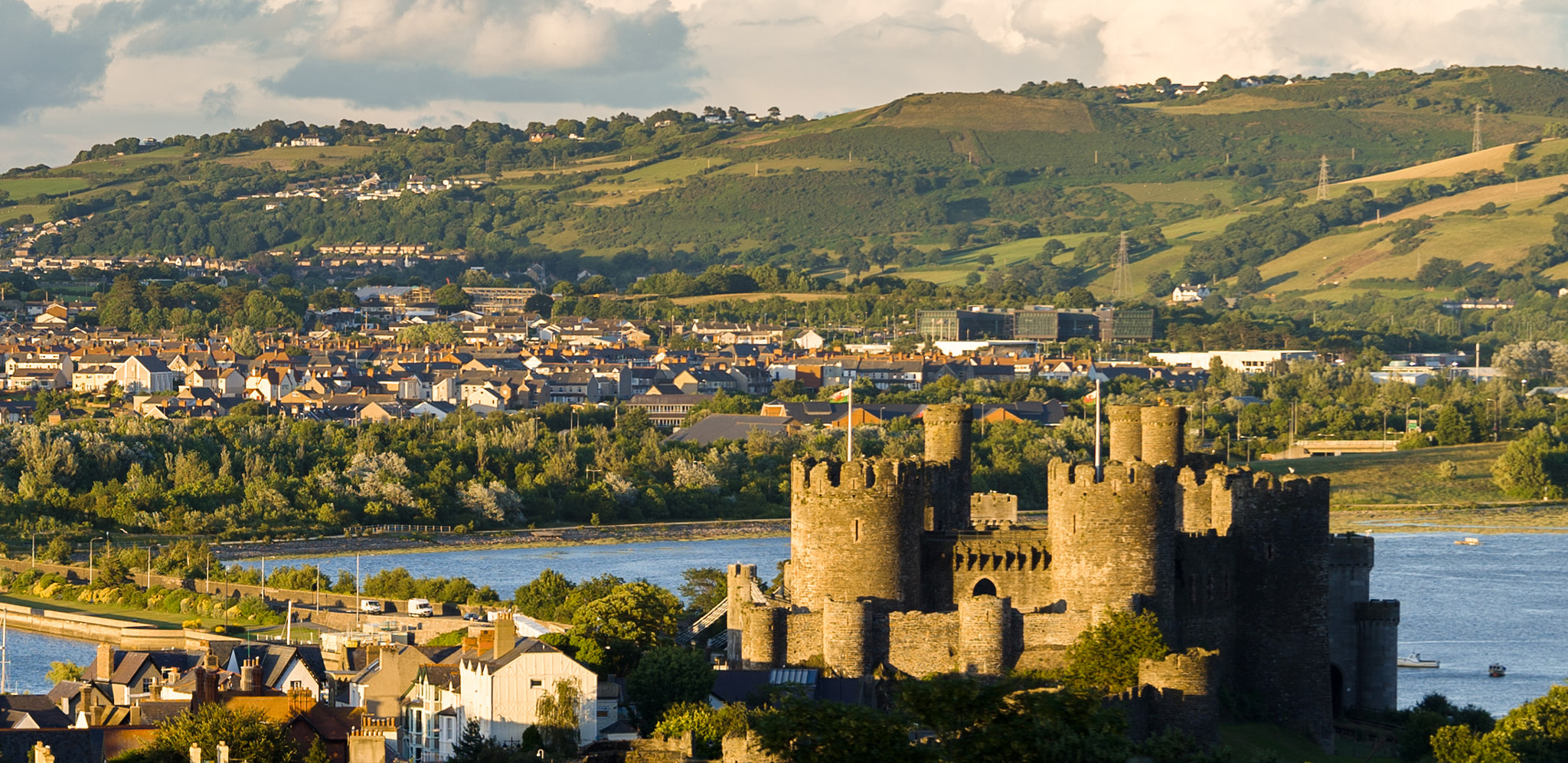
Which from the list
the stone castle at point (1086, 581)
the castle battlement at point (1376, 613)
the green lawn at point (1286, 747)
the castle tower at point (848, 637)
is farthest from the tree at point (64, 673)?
the castle battlement at point (1376, 613)

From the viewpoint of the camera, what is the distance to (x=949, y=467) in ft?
116

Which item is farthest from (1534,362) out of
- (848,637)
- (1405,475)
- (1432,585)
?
(848,637)

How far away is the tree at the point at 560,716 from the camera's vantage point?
99.0ft

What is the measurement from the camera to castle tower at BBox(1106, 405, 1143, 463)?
3609cm

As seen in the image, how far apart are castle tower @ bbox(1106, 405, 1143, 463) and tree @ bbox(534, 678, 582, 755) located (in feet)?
29.4

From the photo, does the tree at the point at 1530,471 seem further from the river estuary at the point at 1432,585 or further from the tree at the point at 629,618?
the tree at the point at 629,618

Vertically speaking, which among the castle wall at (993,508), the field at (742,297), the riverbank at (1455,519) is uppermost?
the field at (742,297)

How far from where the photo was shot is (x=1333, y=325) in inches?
7106

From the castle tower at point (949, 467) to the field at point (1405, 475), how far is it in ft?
187

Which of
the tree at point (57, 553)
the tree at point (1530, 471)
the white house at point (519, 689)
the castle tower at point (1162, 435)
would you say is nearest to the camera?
the white house at point (519, 689)

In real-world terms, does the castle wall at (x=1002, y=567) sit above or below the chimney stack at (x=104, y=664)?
above

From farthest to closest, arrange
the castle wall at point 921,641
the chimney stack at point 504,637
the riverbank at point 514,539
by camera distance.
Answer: the riverbank at point 514,539 < the chimney stack at point 504,637 < the castle wall at point 921,641

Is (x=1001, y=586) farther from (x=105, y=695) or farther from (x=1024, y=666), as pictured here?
(x=105, y=695)

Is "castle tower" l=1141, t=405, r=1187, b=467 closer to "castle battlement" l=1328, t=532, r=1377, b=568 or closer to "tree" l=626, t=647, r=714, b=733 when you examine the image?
"castle battlement" l=1328, t=532, r=1377, b=568
